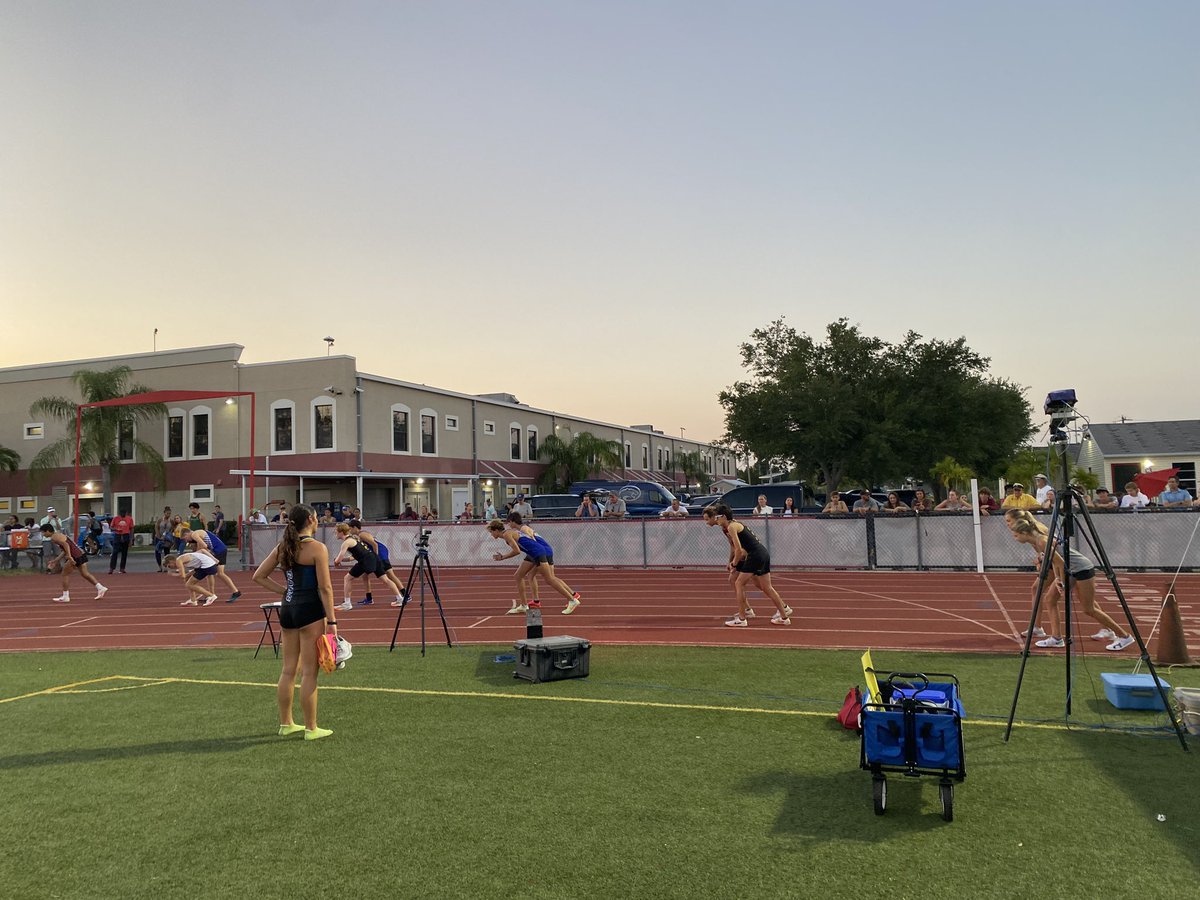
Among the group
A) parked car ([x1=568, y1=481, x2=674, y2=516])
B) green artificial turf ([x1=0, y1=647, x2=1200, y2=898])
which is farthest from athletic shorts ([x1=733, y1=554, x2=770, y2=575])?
parked car ([x1=568, y1=481, x2=674, y2=516])

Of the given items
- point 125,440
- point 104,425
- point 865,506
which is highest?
point 104,425

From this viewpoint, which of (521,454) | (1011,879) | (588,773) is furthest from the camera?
(521,454)

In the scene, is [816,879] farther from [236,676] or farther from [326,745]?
[236,676]

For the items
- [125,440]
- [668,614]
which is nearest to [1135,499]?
[668,614]

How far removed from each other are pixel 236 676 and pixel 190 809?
14.4ft

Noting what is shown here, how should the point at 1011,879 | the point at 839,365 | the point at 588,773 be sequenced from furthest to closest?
the point at 839,365
the point at 588,773
the point at 1011,879

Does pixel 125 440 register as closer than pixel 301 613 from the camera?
No

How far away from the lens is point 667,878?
12.9 ft

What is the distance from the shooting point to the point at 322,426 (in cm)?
3559

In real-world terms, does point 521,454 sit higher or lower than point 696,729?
higher

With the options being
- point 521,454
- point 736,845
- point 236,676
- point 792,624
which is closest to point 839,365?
point 521,454

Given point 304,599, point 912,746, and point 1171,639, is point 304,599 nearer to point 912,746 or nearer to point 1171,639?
point 912,746

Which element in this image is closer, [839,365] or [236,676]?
[236,676]

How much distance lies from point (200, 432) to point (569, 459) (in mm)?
20492
